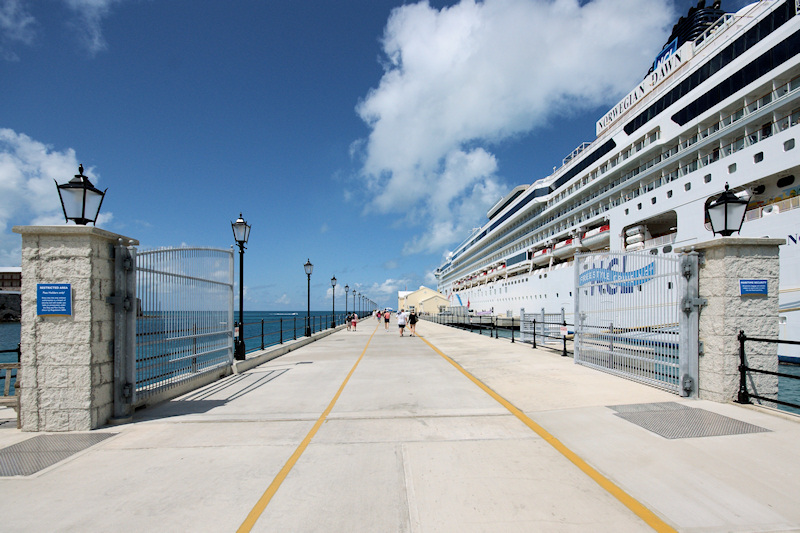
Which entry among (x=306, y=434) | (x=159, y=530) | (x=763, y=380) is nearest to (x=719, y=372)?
(x=763, y=380)

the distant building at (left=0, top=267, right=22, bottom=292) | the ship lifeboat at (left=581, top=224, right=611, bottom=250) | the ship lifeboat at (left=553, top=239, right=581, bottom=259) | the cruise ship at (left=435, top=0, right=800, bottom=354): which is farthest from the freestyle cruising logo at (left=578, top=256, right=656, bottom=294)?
the distant building at (left=0, top=267, right=22, bottom=292)

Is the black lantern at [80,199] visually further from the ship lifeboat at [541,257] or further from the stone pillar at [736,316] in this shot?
the ship lifeboat at [541,257]

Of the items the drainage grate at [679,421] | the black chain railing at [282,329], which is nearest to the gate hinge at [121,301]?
the black chain railing at [282,329]

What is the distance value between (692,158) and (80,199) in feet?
94.5

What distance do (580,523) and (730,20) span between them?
33.0 metres

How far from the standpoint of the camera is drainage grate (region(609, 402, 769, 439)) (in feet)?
16.1

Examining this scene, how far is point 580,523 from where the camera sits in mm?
2967

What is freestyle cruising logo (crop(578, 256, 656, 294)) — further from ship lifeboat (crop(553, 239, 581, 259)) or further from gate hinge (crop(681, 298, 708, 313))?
ship lifeboat (crop(553, 239, 581, 259))

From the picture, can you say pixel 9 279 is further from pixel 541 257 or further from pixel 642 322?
pixel 642 322

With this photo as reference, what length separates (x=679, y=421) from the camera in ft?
17.7

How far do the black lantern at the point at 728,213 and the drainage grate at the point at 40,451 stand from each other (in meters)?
9.50

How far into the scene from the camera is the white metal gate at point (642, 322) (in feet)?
22.2

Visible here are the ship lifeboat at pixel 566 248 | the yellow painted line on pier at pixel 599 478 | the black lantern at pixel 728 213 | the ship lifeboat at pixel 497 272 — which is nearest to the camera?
the yellow painted line on pier at pixel 599 478

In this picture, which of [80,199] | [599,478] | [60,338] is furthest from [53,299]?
[599,478]
